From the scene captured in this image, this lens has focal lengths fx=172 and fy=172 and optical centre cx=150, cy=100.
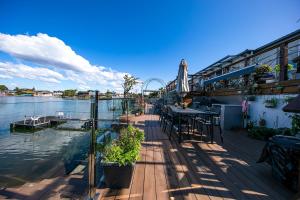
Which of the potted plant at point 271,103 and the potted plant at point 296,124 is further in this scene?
the potted plant at point 271,103

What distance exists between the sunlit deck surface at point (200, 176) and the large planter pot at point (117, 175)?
75mm

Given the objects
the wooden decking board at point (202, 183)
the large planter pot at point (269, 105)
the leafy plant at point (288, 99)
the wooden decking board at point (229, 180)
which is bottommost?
the wooden decking board at point (229, 180)

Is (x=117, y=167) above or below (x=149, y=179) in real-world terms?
above

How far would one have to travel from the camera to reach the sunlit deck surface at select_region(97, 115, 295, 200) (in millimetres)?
2018

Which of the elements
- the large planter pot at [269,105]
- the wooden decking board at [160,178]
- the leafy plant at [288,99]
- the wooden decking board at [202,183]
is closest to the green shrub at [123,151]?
the wooden decking board at [160,178]

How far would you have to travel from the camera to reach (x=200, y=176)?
249cm

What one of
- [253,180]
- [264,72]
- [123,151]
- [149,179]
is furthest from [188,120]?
[123,151]

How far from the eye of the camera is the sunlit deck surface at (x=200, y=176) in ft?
6.62

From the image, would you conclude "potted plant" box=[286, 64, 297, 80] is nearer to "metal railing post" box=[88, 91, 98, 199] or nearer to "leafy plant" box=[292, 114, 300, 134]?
"leafy plant" box=[292, 114, 300, 134]

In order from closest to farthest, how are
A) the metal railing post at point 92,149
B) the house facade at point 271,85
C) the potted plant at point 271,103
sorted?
the metal railing post at point 92,149
the house facade at point 271,85
the potted plant at point 271,103

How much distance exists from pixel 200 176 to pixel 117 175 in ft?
3.97

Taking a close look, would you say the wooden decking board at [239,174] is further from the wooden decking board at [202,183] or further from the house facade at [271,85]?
the house facade at [271,85]

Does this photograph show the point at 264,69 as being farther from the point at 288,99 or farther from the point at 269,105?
the point at 288,99

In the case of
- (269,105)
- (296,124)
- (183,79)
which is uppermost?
(183,79)
